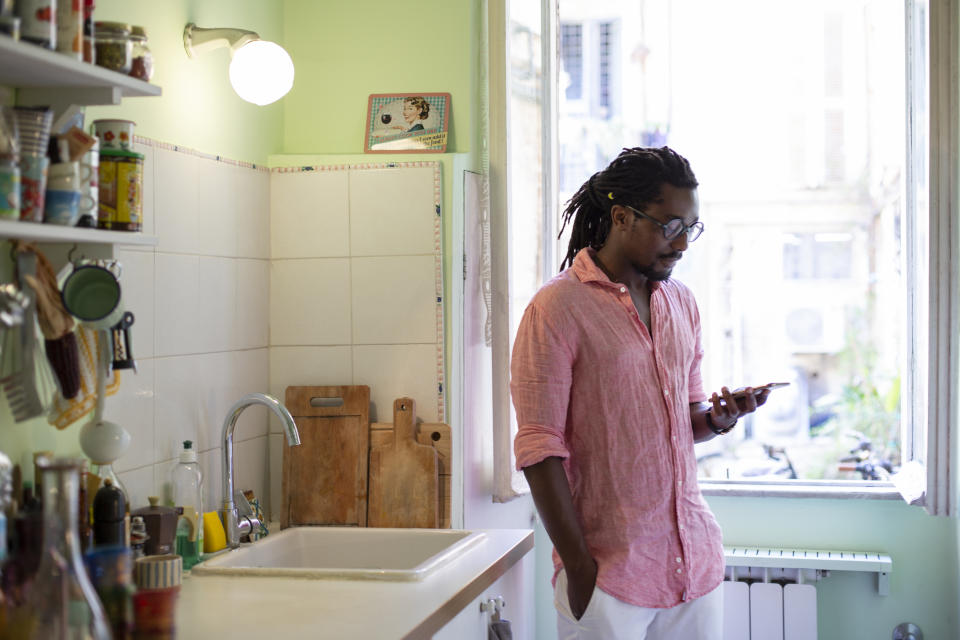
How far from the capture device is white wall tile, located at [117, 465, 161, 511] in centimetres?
180

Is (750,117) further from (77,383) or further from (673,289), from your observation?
(77,383)

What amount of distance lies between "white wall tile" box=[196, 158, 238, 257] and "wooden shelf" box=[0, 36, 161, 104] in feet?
1.82

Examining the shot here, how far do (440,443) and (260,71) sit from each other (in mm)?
915

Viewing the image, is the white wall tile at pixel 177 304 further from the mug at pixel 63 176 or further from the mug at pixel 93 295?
the mug at pixel 63 176

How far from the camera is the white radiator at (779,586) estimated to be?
265 centimetres

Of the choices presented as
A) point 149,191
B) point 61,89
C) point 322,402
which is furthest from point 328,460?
point 61,89

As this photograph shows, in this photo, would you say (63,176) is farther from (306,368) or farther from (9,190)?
(306,368)

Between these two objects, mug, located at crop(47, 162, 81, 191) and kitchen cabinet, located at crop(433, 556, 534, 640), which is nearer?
mug, located at crop(47, 162, 81, 191)

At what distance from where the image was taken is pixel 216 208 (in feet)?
6.95

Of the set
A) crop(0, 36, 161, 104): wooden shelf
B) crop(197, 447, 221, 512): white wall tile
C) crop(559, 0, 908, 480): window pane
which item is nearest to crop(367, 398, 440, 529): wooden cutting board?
crop(197, 447, 221, 512): white wall tile

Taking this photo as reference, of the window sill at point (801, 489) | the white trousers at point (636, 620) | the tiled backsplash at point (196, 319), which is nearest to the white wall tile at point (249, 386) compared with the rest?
the tiled backsplash at point (196, 319)

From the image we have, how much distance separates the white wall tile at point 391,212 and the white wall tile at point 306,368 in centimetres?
25

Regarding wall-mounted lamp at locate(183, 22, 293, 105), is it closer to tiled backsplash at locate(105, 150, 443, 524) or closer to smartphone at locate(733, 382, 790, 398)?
tiled backsplash at locate(105, 150, 443, 524)

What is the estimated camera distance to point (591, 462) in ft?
5.69
